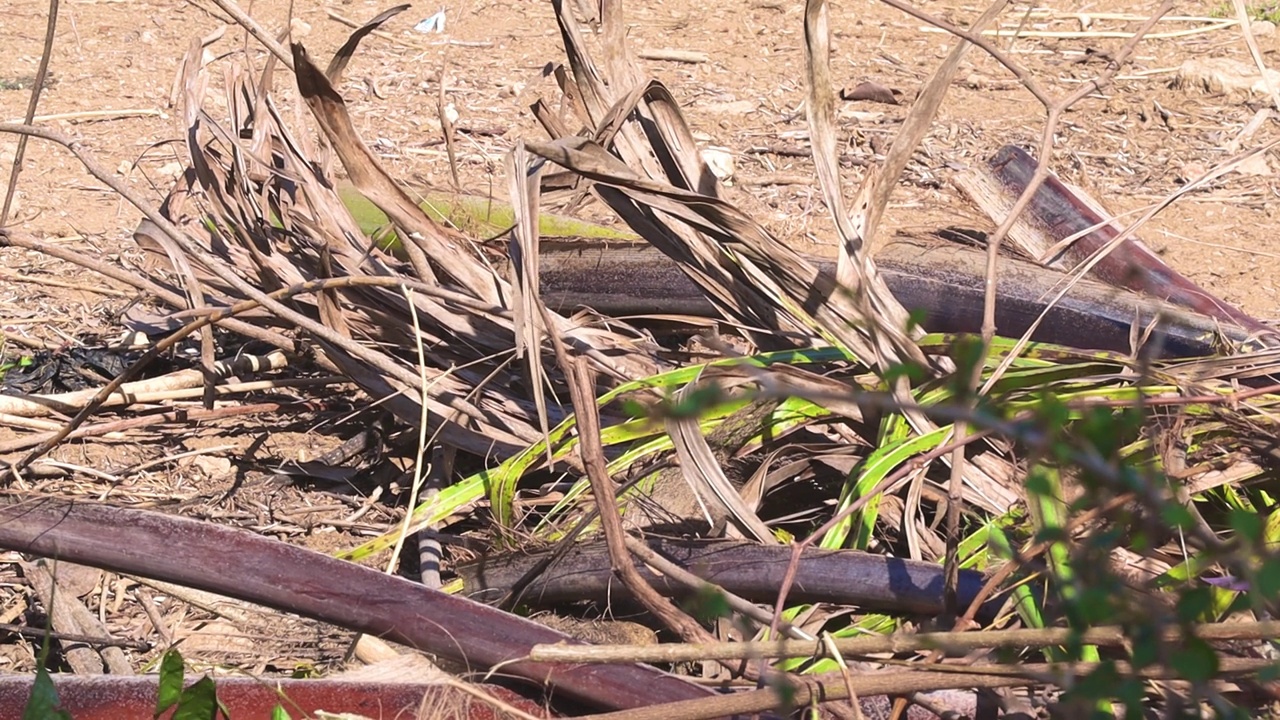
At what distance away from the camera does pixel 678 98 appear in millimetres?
5098

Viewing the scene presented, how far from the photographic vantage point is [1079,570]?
83 cm

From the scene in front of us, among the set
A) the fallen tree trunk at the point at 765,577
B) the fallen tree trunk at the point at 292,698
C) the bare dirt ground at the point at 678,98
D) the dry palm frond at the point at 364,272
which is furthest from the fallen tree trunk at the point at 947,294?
the fallen tree trunk at the point at 292,698

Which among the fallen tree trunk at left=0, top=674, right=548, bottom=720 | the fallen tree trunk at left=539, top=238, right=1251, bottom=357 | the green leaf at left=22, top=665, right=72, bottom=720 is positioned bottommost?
the fallen tree trunk at left=0, top=674, right=548, bottom=720

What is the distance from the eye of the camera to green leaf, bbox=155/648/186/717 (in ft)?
5.28

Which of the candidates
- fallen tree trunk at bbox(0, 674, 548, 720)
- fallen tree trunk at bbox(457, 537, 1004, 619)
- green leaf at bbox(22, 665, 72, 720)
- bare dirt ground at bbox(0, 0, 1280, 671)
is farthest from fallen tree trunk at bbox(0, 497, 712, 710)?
bare dirt ground at bbox(0, 0, 1280, 671)

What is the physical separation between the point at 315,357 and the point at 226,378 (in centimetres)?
25

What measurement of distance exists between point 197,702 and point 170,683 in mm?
61

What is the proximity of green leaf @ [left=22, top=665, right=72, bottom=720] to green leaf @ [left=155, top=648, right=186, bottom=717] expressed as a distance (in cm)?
11

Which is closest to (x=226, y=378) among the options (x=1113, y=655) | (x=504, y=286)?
(x=504, y=286)

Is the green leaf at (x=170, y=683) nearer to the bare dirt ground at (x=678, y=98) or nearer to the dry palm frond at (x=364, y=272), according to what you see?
the dry palm frond at (x=364, y=272)

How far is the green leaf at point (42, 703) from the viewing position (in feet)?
5.12

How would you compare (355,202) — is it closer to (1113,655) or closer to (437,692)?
(437,692)

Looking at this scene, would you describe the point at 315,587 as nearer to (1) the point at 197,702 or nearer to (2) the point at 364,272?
(1) the point at 197,702

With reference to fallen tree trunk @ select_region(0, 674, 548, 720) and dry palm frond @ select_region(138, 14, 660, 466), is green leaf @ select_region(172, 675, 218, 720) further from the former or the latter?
dry palm frond @ select_region(138, 14, 660, 466)
